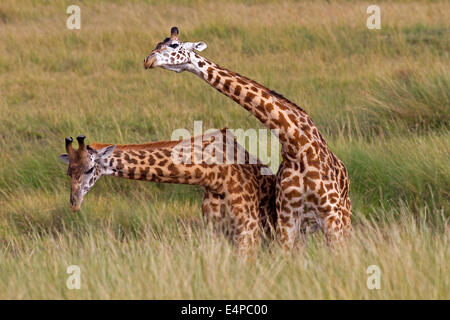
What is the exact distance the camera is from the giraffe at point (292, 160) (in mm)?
6337

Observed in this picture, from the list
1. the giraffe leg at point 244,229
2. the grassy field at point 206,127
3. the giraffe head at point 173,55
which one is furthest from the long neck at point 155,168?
the giraffe head at point 173,55

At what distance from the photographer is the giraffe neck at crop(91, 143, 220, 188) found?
6367 millimetres

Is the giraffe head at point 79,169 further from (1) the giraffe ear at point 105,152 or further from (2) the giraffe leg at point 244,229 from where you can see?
(2) the giraffe leg at point 244,229

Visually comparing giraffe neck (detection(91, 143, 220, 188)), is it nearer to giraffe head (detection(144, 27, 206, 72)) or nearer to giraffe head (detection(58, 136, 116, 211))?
giraffe head (detection(58, 136, 116, 211))

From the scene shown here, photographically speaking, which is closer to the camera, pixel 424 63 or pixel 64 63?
pixel 424 63

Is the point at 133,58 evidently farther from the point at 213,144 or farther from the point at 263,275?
the point at 263,275

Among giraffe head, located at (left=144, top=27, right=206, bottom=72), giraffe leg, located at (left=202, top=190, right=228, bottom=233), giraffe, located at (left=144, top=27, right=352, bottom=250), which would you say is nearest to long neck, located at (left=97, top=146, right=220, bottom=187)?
giraffe leg, located at (left=202, top=190, right=228, bottom=233)

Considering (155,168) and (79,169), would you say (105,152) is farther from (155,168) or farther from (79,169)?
(155,168)

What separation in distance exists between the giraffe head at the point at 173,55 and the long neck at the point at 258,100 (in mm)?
73

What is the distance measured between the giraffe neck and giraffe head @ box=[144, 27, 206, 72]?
70cm
